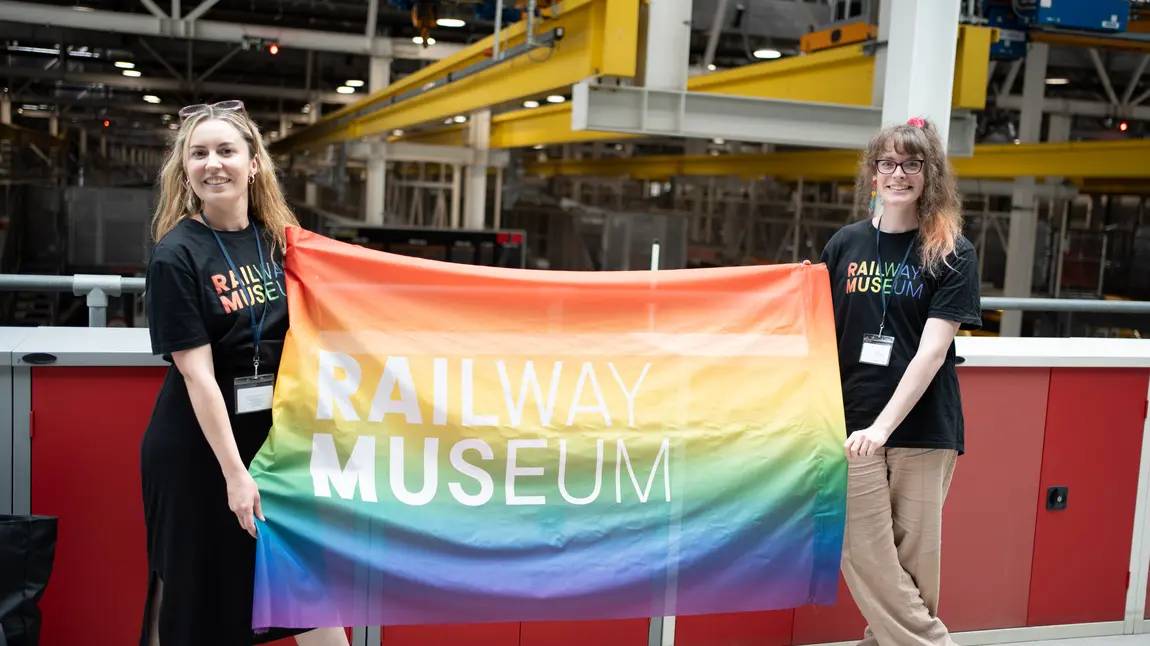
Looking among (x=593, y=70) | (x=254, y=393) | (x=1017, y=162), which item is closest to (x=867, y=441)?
(x=254, y=393)

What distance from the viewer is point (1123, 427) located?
390cm

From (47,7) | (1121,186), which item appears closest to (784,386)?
(47,7)

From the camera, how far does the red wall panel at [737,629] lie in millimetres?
3513

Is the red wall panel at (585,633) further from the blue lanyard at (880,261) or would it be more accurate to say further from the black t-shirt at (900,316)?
the blue lanyard at (880,261)

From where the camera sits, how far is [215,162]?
2.22 metres

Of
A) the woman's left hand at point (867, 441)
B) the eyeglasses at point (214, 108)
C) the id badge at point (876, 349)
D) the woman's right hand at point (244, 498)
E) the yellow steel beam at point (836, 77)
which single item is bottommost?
the woman's right hand at point (244, 498)

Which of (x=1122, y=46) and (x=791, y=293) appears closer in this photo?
(x=791, y=293)

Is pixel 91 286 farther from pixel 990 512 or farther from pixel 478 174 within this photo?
pixel 478 174

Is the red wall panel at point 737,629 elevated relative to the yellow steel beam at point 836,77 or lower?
lower

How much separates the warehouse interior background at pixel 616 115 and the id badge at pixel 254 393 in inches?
120

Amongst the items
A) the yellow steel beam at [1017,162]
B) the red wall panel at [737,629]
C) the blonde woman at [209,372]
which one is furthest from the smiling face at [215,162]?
the yellow steel beam at [1017,162]

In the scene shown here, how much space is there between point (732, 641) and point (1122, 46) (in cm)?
899

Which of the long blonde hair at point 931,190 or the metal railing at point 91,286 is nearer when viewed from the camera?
the long blonde hair at point 931,190

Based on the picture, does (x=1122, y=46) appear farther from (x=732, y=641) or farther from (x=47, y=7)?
(x=47, y=7)
